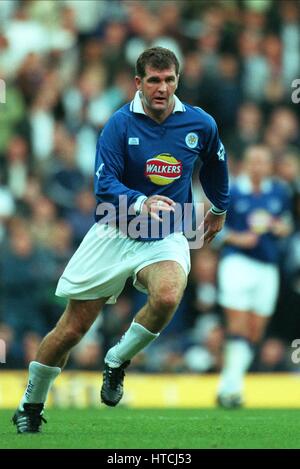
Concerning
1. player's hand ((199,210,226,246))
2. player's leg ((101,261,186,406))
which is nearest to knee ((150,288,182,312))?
player's leg ((101,261,186,406))

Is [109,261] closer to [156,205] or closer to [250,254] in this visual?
[156,205]

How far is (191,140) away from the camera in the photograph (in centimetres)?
836

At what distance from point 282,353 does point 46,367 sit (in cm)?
731

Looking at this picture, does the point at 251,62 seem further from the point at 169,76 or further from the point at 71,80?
the point at 169,76

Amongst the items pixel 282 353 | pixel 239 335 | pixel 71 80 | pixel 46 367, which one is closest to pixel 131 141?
pixel 46 367

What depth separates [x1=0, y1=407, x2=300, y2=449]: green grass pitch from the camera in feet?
25.0

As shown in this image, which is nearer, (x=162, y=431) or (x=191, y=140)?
(x=191, y=140)

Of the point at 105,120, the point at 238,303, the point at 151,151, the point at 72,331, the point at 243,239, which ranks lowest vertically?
the point at 238,303

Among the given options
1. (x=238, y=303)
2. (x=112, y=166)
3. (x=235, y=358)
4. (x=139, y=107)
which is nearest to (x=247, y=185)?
(x=238, y=303)

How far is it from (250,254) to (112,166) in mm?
5329

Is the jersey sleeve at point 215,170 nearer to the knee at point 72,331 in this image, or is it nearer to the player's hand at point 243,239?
the knee at point 72,331

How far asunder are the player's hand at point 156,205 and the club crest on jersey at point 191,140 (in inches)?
26.1

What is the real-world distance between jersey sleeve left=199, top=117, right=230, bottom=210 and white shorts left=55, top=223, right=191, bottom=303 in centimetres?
60

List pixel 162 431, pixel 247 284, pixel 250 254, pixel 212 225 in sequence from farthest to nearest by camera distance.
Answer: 1. pixel 250 254
2. pixel 247 284
3. pixel 212 225
4. pixel 162 431
